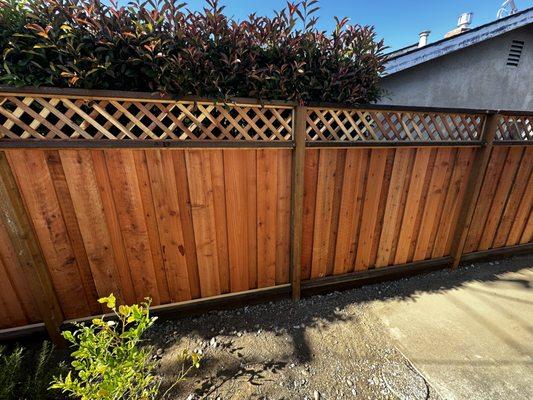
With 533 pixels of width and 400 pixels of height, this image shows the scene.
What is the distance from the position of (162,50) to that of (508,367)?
3.70m

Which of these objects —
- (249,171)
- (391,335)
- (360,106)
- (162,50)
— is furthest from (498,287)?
(162,50)

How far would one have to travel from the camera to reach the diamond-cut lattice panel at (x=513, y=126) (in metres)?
2.76

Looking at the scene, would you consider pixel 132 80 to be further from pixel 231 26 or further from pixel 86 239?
pixel 86 239

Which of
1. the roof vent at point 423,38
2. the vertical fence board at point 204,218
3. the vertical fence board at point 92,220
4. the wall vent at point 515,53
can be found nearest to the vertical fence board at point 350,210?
the vertical fence board at point 204,218

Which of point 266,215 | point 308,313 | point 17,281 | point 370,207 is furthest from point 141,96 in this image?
point 308,313

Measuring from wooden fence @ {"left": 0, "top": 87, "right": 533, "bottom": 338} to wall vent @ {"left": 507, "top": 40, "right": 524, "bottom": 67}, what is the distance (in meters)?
2.38

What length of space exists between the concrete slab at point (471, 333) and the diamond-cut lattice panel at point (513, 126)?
5.90ft

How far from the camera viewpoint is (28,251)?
72.9 inches

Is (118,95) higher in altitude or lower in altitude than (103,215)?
higher

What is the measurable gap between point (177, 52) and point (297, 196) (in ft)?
4.98

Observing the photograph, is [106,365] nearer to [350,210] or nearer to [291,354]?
[291,354]

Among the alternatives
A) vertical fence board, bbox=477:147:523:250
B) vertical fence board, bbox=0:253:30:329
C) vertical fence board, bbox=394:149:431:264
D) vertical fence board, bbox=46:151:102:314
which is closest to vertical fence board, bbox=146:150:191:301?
vertical fence board, bbox=46:151:102:314

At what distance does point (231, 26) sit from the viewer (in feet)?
5.78

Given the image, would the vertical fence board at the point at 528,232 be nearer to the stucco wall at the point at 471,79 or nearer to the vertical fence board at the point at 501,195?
the vertical fence board at the point at 501,195
